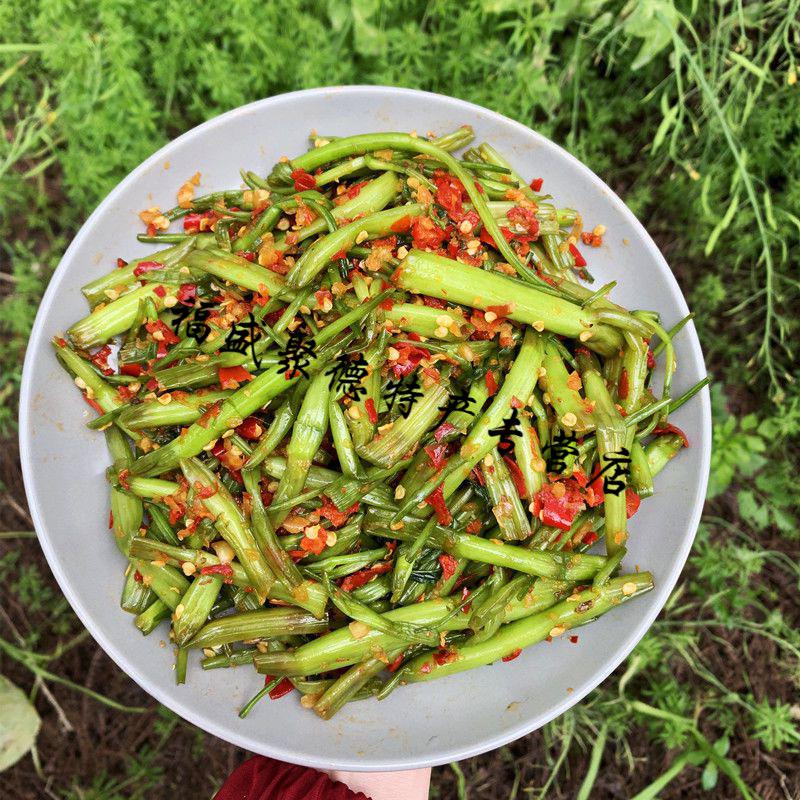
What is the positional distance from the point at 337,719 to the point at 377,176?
2.00 meters

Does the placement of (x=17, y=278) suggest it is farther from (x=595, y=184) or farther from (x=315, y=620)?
(x=595, y=184)

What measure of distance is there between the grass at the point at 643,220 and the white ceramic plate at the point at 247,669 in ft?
2.45

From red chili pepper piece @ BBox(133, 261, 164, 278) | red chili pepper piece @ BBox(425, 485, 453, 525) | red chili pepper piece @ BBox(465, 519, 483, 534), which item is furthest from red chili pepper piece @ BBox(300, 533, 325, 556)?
red chili pepper piece @ BBox(133, 261, 164, 278)

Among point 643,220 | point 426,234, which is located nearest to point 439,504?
point 426,234

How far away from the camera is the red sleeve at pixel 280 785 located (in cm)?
273

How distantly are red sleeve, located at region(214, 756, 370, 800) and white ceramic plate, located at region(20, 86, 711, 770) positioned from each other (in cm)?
31

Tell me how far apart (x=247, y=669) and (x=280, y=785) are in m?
0.57

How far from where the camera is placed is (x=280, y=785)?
2824mm

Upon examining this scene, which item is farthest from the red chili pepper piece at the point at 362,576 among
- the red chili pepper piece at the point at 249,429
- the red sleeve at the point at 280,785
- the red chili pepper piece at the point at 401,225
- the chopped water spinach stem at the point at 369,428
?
the red chili pepper piece at the point at 401,225

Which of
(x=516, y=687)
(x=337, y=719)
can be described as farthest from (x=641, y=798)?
(x=337, y=719)

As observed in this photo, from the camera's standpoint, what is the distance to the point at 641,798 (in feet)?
11.6

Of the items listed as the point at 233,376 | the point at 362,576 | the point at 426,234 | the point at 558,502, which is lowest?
the point at 362,576

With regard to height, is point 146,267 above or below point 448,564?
above

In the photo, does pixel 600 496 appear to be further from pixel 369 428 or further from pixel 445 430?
pixel 369 428
